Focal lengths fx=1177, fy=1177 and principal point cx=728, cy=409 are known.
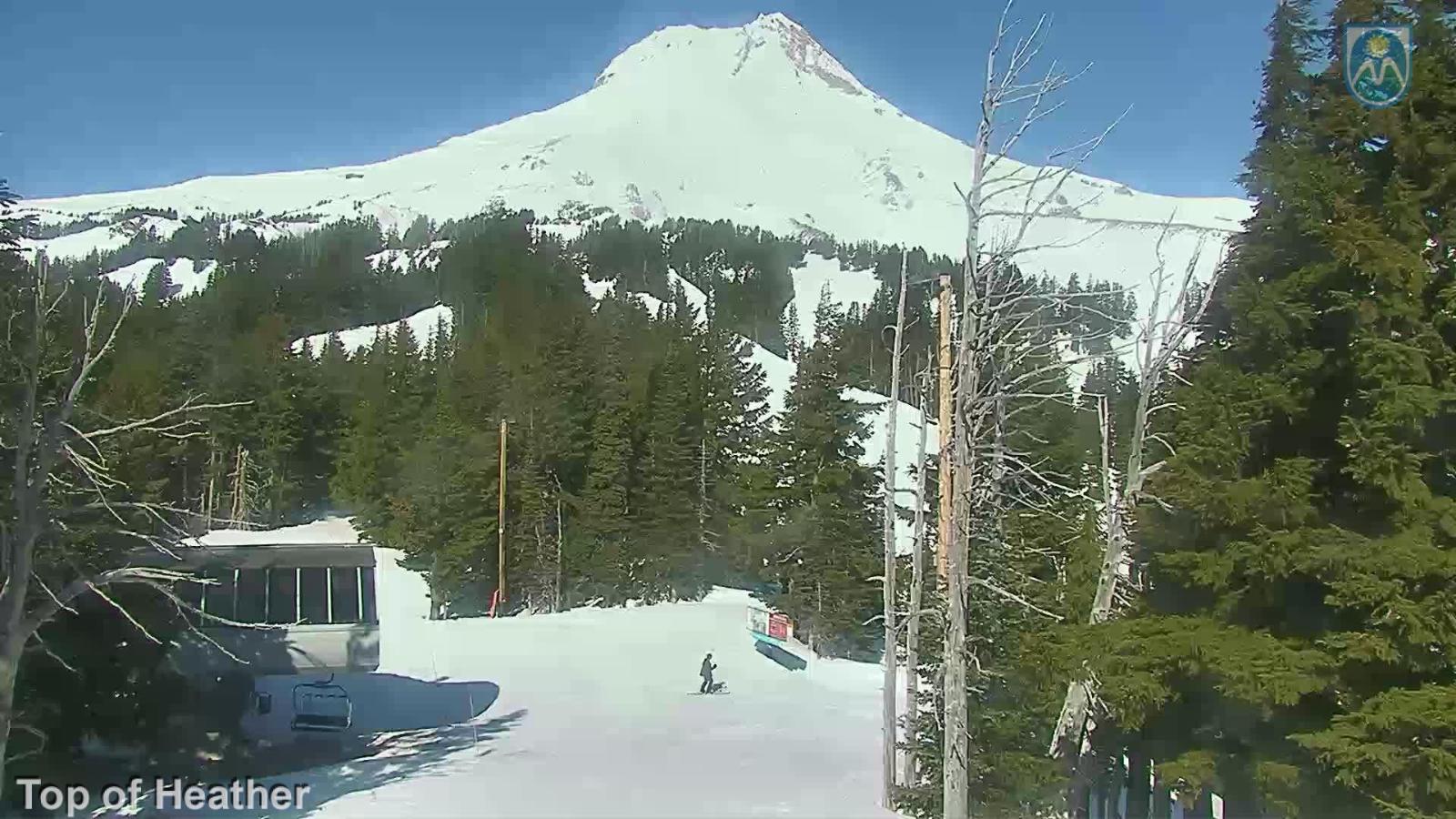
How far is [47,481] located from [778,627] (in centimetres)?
2232

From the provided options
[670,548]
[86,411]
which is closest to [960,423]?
[86,411]

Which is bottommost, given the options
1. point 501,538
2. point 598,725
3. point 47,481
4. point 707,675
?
point 598,725

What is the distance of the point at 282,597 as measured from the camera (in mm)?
17797

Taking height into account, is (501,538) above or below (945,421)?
below

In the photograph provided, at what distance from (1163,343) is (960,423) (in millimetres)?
5642

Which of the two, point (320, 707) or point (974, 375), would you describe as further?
point (320, 707)

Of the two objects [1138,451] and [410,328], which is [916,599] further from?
[410,328]

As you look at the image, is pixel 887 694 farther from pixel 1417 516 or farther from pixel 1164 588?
pixel 1417 516

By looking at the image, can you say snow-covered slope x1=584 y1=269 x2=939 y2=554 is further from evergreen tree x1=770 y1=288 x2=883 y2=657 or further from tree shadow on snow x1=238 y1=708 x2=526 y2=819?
tree shadow on snow x1=238 y1=708 x2=526 y2=819

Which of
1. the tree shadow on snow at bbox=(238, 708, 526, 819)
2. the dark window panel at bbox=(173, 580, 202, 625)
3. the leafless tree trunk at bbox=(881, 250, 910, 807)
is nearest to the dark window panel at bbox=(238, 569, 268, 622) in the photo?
the dark window panel at bbox=(173, 580, 202, 625)

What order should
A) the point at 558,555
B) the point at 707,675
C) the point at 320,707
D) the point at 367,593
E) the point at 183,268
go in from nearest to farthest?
the point at 367,593 → the point at 320,707 → the point at 707,675 → the point at 558,555 → the point at 183,268

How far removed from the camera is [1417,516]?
7.58m

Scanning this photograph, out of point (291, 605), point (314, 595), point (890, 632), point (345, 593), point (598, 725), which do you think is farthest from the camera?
point (598, 725)

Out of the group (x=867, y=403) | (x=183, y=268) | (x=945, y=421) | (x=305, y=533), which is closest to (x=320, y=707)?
(x=945, y=421)
